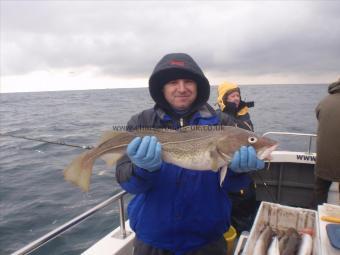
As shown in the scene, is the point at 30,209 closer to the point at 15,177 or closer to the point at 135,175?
the point at 15,177

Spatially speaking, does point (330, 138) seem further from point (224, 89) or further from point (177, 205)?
point (177, 205)

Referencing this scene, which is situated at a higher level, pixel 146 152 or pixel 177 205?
pixel 146 152

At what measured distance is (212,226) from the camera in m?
3.29

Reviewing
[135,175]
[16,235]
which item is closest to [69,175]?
[135,175]

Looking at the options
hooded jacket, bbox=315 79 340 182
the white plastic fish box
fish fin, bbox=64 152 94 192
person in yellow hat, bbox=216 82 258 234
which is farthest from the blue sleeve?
hooded jacket, bbox=315 79 340 182

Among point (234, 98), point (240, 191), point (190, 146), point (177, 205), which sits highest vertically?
point (234, 98)

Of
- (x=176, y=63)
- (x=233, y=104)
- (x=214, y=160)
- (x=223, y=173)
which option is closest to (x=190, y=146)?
(x=214, y=160)

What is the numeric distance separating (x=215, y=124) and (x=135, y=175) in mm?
1050

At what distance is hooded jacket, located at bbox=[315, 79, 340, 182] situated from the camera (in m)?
5.41

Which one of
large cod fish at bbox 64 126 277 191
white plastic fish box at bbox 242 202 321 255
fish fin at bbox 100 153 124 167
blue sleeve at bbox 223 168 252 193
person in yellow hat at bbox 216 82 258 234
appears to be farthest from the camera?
person in yellow hat at bbox 216 82 258 234

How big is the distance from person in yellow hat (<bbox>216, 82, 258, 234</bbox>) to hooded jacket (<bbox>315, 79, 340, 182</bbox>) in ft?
4.06

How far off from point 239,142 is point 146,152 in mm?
977

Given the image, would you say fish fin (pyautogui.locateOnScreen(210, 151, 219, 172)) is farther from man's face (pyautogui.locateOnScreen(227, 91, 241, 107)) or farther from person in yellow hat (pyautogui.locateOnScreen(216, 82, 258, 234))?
man's face (pyautogui.locateOnScreen(227, 91, 241, 107))

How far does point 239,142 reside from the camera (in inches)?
133
